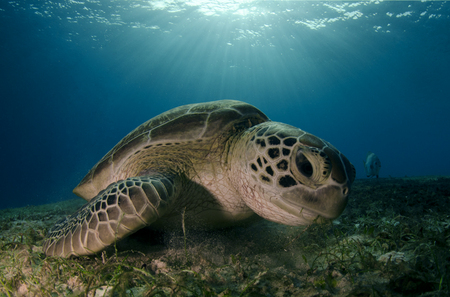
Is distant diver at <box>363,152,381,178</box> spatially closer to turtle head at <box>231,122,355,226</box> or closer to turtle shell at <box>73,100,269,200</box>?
turtle shell at <box>73,100,269,200</box>

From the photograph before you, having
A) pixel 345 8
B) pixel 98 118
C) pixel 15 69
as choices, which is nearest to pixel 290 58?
pixel 345 8

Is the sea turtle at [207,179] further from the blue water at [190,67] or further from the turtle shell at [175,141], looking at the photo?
the blue water at [190,67]

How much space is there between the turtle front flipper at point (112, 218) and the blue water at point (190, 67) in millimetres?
25069

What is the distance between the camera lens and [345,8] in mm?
20703

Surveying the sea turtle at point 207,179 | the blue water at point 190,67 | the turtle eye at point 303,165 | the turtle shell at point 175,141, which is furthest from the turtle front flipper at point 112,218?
the blue water at point 190,67

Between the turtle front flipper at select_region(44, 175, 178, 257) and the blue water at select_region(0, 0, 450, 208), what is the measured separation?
25.1 m

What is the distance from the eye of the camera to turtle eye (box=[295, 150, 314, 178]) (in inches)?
59.8

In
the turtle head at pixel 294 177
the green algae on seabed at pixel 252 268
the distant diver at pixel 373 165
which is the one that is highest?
the turtle head at pixel 294 177

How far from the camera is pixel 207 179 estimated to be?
2.16 metres

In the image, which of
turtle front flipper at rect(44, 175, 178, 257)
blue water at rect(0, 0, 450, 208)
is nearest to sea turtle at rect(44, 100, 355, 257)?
turtle front flipper at rect(44, 175, 178, 257)

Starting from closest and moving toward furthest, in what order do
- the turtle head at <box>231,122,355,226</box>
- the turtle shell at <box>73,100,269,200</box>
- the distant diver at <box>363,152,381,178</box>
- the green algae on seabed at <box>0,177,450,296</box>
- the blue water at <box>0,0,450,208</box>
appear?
1. the green algae on seabed at <box>0,177,450,296</box>
2. the turtle head at <box>231,122,355,226</box>
3. the turtle shell at <box>73,100,269,200</box>
4. the distant diver at <box>363,152,381,178</box>
5. the blue water at <box>0,0,450,208</box>

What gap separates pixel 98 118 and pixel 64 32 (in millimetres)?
54067

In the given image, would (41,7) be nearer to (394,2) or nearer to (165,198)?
(165,198)

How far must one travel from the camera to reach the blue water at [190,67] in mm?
22531
